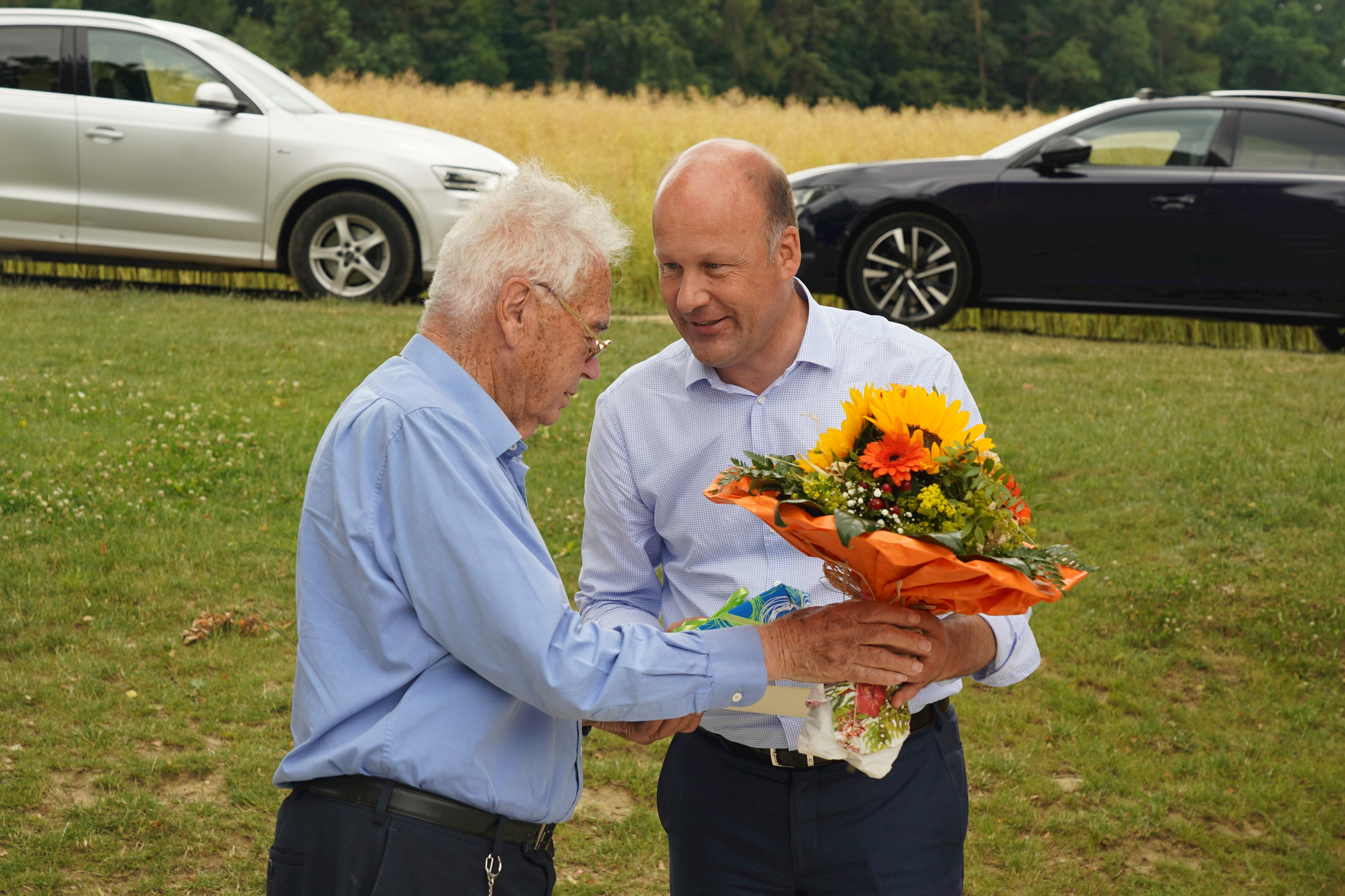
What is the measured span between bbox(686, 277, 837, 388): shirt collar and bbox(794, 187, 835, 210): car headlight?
7.05 m

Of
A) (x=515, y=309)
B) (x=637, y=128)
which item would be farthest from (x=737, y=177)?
(x=637, y=128)

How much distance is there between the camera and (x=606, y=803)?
4.40m

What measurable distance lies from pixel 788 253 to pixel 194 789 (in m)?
2.87

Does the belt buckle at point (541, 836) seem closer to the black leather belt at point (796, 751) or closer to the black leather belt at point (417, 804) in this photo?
the black leather belt at point (417, 804)

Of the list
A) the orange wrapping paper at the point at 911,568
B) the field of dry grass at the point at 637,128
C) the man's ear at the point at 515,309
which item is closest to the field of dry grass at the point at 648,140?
the field of dry grass at the point at 637,128

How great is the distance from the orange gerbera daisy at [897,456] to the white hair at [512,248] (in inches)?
24.6

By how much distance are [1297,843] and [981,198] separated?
6.02 metres

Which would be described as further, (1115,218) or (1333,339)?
(1333,339)

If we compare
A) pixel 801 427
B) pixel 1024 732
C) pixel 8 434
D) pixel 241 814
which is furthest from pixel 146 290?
pixel 801 427

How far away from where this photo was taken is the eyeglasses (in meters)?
2.22

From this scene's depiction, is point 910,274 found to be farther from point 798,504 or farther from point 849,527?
point 849,527

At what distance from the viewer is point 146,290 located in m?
10.7

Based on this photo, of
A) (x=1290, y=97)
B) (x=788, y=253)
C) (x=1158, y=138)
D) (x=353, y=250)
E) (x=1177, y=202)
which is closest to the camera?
(x=788, y=253)

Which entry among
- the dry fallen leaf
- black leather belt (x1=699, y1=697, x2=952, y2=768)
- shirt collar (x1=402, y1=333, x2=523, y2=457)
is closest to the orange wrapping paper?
shirt collar (x1=402, y1=333, x2=523, y2=457)
